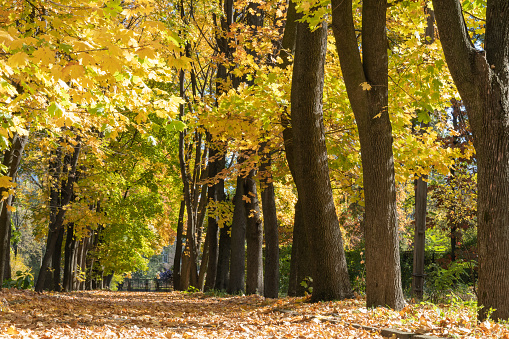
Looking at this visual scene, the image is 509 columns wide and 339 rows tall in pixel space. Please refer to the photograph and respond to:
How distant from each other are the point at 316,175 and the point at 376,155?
1331 mm

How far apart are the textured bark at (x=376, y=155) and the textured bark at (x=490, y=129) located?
50.2 inches

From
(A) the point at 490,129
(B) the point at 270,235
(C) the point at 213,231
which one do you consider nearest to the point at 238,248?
(B) the point at 270,235

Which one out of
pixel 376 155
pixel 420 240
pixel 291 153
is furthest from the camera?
pixel 420 240

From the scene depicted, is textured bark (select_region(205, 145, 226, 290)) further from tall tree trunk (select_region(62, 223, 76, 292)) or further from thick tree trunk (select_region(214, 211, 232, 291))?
tall tree trunk (select_region(62, 223, 76, 292))

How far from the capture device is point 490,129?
15.6ft

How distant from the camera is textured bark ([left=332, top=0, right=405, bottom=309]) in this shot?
6.00 metres

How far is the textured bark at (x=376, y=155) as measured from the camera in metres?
6.00

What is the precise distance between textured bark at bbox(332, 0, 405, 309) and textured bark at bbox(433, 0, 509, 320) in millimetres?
1276

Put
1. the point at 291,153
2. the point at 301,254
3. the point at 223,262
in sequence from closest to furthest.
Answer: the point at 291,153, the point at 301,254, the point at 223,262

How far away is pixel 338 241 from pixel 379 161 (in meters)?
→ 1.76

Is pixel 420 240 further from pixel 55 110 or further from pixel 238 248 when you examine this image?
pixel 55 110

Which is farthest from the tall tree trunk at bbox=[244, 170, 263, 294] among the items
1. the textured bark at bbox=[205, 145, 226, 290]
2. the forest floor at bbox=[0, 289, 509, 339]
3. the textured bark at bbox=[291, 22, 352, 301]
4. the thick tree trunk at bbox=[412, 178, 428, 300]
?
the textured bark at bbox=[291, 22, 352, 301]

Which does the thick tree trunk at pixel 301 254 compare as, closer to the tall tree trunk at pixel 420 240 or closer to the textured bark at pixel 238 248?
the tall tree trunk at pixel 420 240

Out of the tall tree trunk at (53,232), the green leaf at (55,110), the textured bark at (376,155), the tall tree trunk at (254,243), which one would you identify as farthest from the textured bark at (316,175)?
the tall tree trunk at (53,232)
